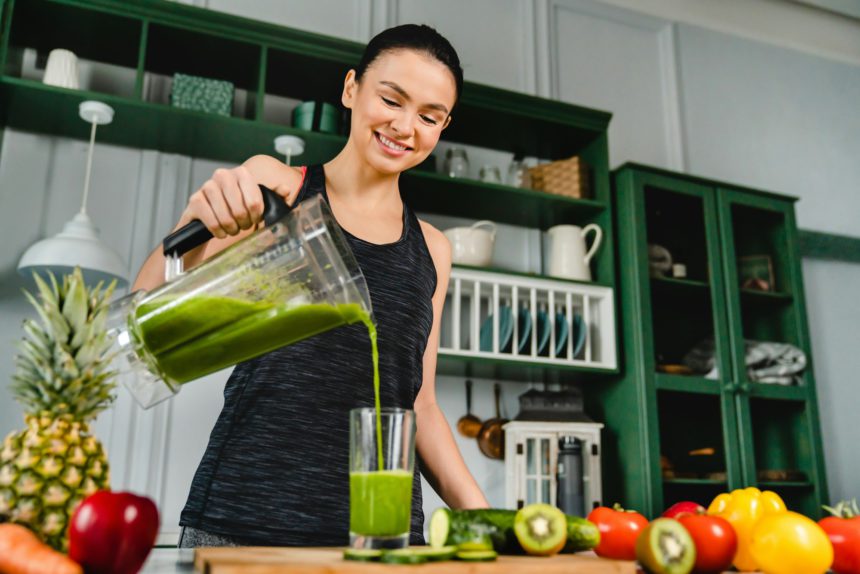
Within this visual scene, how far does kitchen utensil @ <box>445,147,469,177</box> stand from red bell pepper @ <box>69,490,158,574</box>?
2.27 meters

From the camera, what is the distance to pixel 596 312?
294 centimetres

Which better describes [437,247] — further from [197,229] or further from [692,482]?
[692,482]

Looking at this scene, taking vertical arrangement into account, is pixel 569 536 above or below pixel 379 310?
below

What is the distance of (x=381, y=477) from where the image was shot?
2.59ft

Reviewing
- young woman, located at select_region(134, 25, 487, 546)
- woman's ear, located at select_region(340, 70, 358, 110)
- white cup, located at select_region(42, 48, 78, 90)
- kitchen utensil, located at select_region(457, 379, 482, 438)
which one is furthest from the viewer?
kitchen utensil, located at select_region(457, 379, 482, 438)

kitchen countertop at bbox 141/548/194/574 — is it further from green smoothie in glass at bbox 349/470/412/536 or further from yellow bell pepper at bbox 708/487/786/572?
yellow bell pepper at bbox 708/487/786/572

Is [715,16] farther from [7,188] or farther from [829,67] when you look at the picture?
[7,188]

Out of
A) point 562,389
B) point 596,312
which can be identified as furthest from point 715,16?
point 562,389

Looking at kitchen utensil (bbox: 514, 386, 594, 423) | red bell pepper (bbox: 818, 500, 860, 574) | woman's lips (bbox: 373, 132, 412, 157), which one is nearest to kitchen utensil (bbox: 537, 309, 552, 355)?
kitchen utensil (bbox: 514, 386, 594, 423)

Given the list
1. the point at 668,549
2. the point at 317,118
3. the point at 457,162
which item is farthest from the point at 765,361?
the point at 668,549

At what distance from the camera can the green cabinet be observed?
2805 millimetres

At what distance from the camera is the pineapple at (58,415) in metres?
0.65

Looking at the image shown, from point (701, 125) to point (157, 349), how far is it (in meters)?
3.40

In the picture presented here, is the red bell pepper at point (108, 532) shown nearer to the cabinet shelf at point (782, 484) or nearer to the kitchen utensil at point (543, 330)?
the kitchen utensil at point (543, 330)
